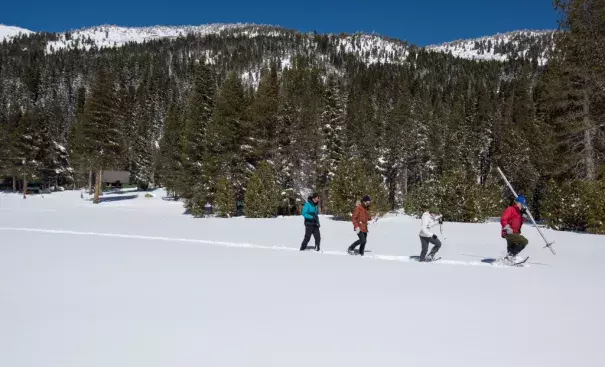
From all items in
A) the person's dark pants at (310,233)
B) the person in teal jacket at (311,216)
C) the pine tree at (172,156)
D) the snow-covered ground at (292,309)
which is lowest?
the snow-covered ground at (292,309)

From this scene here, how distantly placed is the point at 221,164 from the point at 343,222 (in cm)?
1337

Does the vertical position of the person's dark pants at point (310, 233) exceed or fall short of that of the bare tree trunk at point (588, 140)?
it falls short

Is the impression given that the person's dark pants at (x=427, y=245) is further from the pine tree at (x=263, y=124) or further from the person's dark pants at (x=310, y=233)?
the pine tree at (x=263, y=124)

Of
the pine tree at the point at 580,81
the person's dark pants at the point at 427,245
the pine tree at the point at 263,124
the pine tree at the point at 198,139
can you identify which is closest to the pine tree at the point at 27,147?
the pine tree at the point at 198,139

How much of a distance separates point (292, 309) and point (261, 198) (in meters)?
20.5

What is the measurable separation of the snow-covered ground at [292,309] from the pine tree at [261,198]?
46.0 feet

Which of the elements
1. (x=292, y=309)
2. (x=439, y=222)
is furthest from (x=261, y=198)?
(x=292, y=309)

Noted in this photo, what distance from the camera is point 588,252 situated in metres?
13.2

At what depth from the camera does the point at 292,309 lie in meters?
6.61

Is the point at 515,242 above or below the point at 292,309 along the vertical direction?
above

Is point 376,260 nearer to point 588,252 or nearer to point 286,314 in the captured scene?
point 286,314

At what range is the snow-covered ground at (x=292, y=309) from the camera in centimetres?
496

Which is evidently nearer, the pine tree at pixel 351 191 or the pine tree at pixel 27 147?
the pine tree at pixel 351 191

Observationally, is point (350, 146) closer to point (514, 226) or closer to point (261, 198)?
point (261, 198)
